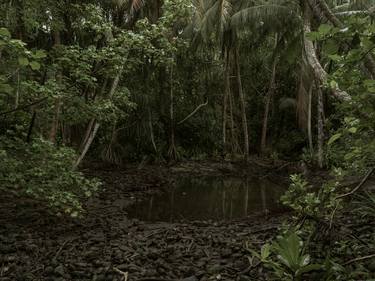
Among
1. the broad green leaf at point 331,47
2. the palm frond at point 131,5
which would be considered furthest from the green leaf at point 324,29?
the palm frond at point 131,5

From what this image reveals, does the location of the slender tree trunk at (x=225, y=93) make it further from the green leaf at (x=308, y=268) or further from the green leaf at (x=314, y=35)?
the green leaf at (x=314, y=35)

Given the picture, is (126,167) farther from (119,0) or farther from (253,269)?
(253,269)

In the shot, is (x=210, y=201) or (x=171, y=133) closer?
(x=210, y=201)

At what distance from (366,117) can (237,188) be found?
948 centimetres

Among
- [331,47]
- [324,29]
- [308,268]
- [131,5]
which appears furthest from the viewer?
[131,5]

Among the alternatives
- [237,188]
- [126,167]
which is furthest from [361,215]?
[126,167]

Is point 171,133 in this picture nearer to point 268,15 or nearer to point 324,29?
point 268,15

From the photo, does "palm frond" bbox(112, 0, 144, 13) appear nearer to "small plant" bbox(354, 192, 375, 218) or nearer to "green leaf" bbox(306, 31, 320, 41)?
"small plant" bbox(354, 192, 375, 218)

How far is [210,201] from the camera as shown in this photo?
34.5 ft

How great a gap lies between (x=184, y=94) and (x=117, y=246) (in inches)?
499

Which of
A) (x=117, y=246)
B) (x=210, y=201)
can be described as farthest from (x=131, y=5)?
(x=117, y=246)

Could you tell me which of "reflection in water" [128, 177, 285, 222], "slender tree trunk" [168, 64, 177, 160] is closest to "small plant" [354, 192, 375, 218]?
"reflection in water" [128, 177, 285, 222]

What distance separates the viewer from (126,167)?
1414cm

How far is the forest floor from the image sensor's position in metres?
4.74
